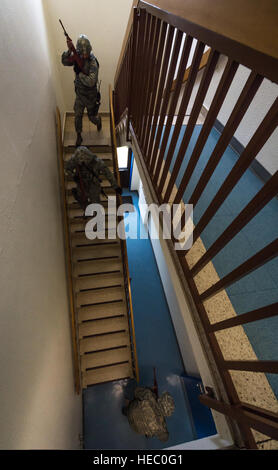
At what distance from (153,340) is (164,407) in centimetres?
128

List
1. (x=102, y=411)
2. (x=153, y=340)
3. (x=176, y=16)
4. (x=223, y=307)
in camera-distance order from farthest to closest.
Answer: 1. (x=153, y=340)
2. (x=102, y=411)
3. (x=223, y=307)
4. (x=176, y=16)

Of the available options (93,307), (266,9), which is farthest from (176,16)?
(93,307)

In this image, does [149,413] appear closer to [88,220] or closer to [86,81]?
[88,220]

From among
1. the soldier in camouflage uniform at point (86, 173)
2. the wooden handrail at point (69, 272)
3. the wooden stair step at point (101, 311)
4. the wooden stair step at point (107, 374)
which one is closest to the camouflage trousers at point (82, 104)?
the wooden handrail at point (69, 272)

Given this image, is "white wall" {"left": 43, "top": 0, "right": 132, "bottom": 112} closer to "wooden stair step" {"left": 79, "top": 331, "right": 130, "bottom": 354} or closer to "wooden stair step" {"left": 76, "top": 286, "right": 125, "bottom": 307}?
"wooden stair step" {"left": 76, "top": 286, "right": 125, "bottom": 307}

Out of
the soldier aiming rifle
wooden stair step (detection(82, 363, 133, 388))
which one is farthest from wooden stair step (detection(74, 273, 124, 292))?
the soldier aiming rifle

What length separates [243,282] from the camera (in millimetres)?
1660

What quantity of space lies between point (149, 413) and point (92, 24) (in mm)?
6922

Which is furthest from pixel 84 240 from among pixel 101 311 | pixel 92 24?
pixel 92 24

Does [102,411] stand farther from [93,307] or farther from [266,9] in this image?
[266,9]

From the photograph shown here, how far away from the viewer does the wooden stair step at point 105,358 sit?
341 centimetres

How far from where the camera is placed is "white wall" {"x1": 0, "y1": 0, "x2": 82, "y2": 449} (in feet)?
4.25

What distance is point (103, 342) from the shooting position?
11.6 feet

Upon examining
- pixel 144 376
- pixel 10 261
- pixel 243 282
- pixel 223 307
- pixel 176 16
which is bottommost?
pixel 144 376
